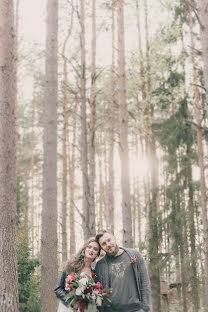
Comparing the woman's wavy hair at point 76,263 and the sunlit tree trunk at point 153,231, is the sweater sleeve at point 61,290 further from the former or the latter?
the sunlit tree trunk at point 153,231

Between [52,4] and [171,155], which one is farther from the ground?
[52,4]

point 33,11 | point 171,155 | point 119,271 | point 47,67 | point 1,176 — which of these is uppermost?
point 33,11

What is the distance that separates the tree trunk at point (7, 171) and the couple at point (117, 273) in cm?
112

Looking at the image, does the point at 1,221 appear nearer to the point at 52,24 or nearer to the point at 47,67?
the point at 47,67

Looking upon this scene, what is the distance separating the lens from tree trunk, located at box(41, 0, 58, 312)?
652 cm

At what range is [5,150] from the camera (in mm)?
5562

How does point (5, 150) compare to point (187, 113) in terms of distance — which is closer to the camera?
point (5, 150)

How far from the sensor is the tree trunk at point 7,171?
5.27m

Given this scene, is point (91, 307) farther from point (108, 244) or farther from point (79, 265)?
point (108, 244)

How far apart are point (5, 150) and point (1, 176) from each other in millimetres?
418

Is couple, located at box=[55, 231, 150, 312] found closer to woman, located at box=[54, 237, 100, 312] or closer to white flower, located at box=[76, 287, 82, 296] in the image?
woman, located at box=[54, 237, 100, 312]

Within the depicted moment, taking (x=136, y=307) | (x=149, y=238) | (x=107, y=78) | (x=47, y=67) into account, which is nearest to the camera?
(x=136, y=307)

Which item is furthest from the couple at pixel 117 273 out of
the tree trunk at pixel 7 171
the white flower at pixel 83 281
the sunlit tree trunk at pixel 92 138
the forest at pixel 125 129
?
the sunlit tree trunk at pixel 92 138

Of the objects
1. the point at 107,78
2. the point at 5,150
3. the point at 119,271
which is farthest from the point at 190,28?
the point at 119,271
